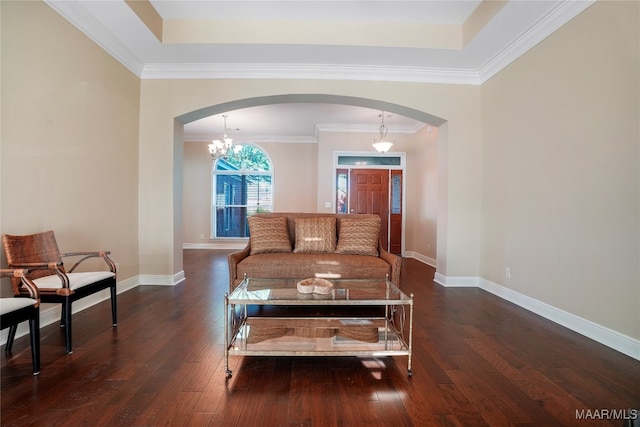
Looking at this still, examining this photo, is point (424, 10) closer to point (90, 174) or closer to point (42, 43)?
point (42, 43)

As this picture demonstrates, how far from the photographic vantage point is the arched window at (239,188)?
768cm

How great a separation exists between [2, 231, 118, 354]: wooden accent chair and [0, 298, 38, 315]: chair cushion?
25 cm

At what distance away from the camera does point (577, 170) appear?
8.10 ft

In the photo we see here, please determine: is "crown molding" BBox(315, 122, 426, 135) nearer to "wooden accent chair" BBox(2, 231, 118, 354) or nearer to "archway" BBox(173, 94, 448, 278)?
"archway" BBox(173, 94, 448, 278)

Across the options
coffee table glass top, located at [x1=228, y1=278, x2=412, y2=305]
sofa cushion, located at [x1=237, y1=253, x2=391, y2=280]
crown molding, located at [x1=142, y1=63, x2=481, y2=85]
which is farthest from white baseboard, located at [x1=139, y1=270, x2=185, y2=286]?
crown molding, located at [x1=142, y1=63, x2=481, y2=85]

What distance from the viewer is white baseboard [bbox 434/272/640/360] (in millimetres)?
2076

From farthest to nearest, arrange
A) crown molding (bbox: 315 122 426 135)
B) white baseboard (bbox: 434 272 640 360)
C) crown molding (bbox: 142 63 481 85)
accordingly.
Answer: crown molding (bbox: 315 122 426 135)
crown molding (bbox: 142 63 481 85)
white baseboard (bbox: 434 272 640 360)

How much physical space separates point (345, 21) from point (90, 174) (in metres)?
3.19

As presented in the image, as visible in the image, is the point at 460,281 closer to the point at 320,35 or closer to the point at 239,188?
the point at 320,35

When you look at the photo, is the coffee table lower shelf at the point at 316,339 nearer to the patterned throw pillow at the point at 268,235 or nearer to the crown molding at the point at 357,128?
the patterned throw pillow at the point at 268,235

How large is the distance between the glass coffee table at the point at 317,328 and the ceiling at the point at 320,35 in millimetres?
2691

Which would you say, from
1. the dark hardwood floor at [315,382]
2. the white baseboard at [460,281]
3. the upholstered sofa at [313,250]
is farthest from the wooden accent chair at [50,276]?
the white baseboard at [460,281]

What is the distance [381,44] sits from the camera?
10.7 feet

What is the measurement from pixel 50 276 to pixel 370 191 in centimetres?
A: 563
